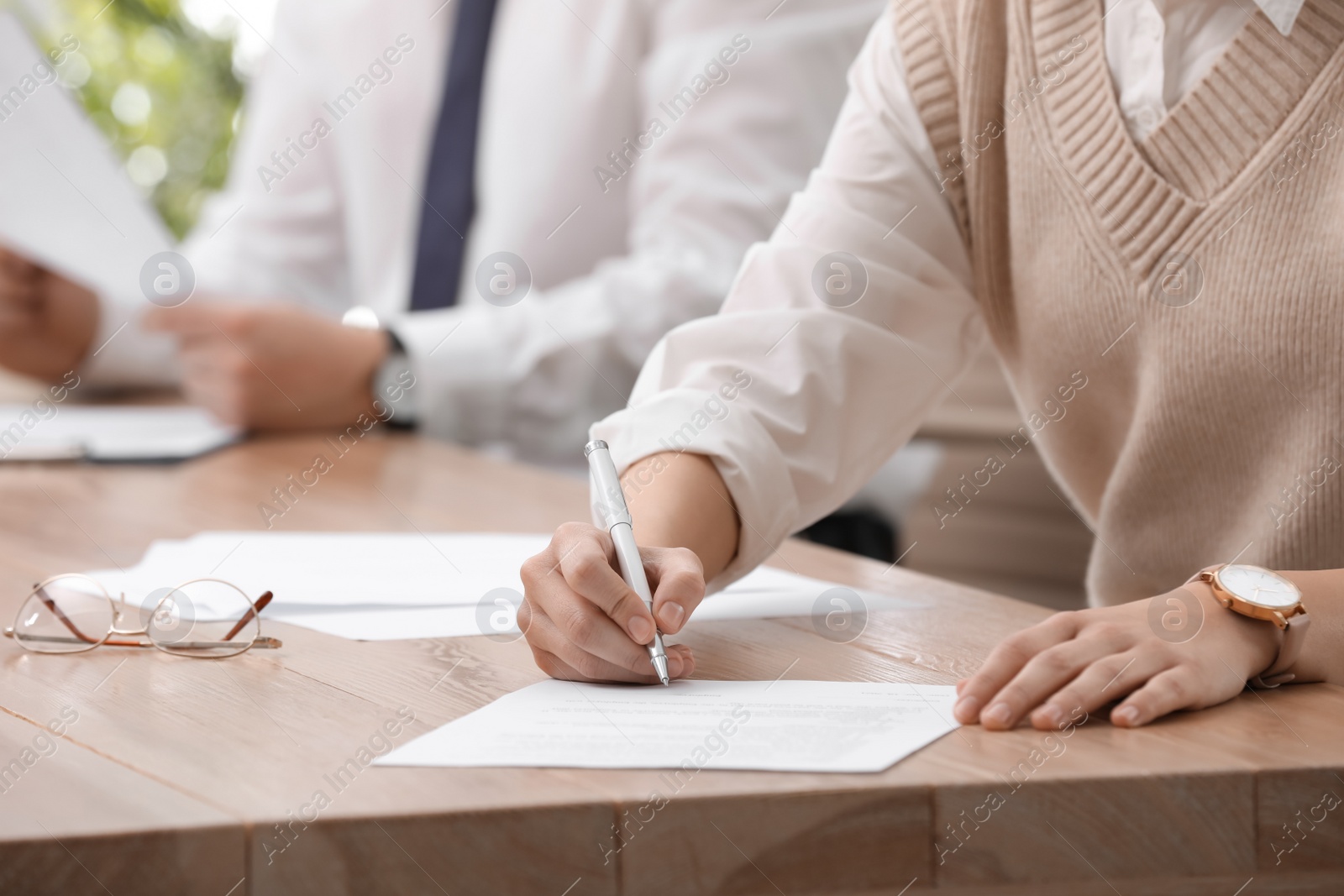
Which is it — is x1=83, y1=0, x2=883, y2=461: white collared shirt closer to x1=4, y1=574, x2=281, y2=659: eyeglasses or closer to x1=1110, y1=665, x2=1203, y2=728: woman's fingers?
x1=4, y1=574, x2=281, y2=659: eyeglasses

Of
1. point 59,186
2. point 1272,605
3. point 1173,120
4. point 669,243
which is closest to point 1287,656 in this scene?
point 1272,605

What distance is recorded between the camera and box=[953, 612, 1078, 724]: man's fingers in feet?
1.92

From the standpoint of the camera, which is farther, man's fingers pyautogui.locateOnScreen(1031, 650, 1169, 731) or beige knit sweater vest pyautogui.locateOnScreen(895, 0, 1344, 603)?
beige knit sweater vest pyautogui.locateOnScreen(895, 0, 1344, 603)

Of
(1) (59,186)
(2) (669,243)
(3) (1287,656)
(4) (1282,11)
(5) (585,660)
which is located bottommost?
(3) (1287,656)

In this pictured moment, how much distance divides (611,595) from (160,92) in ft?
17.0

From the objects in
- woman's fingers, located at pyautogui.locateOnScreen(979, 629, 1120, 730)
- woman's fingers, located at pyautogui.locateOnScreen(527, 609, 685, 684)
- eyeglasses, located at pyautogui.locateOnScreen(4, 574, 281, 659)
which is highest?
eyeglasses, located at pyautogui.locateOnScreen(4, 574, 281, 659)

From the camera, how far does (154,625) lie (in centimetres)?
74

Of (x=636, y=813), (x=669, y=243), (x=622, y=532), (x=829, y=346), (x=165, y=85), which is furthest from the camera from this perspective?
(x=165, y=85)

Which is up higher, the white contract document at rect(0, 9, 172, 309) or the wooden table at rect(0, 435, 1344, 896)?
the white contract document at rect(0, 9, 172, 309)

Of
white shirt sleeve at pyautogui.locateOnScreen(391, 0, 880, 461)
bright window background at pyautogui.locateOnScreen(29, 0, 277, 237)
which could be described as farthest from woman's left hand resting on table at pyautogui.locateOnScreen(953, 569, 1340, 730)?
bright window background at pyautogui.locateOnScreen(29, 0, 277, 237)

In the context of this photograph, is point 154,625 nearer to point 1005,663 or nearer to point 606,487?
point 606,487

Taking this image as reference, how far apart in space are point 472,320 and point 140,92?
4132 millimetres

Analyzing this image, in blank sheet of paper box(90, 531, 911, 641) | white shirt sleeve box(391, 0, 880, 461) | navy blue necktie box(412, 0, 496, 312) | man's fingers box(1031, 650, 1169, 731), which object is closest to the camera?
man's fingers box(1031, 650, 1169, 731)

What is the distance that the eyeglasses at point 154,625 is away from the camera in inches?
28.8
